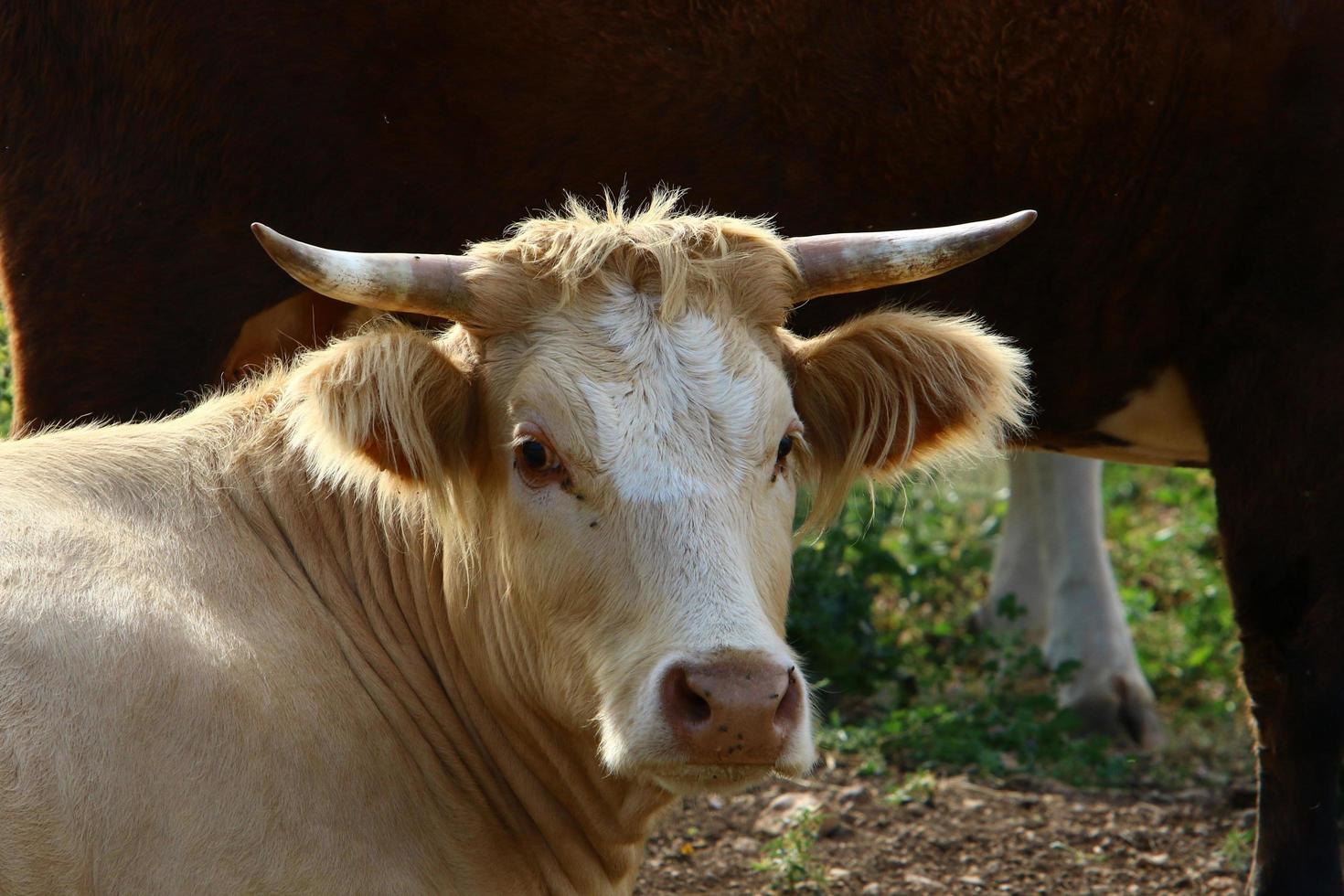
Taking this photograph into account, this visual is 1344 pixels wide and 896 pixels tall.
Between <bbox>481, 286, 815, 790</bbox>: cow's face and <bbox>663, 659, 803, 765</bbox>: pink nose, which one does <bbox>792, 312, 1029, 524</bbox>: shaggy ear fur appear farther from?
<bbox>663, 659, 803, 765</bbox>: pink nose

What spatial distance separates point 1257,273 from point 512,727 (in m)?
2.61

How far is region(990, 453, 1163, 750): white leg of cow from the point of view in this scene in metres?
7.12

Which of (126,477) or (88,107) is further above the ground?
(88,107)

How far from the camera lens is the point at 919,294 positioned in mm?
5281

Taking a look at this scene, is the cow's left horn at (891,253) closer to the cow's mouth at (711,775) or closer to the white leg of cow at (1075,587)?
the cow's mouth at (711,775)

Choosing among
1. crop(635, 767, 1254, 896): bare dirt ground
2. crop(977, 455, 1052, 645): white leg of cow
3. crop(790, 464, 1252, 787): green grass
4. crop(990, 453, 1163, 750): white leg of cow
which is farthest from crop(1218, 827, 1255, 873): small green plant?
crop(977, 455, 1052, 645): white leg of cow

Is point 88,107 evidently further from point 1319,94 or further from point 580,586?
point 1319,94

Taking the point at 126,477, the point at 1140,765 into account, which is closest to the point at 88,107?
the point at 126,477

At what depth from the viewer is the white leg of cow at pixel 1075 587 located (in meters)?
7.12

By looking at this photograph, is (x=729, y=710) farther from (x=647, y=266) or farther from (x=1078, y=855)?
(x=1078, y=855)

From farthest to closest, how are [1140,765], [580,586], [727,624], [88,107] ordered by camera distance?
[1140,765] → [88,107] → [580,586] → [727,624]

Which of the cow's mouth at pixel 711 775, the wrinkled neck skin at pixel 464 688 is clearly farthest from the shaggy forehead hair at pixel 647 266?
the cow's mouth at pixel 711 775

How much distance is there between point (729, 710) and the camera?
335 centimetres

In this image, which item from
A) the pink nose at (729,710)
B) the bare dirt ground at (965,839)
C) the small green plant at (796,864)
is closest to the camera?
the pink nose at (729,710)
